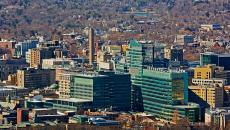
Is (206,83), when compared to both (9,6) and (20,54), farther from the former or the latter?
(9,6)

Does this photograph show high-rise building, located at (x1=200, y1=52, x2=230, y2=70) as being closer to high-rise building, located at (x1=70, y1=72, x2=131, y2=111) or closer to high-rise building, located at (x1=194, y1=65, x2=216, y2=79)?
high-rise building, located at (x1=194, y1=65, x2=216, y2=79)

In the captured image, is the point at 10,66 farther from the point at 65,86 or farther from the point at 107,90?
the point at 107,90

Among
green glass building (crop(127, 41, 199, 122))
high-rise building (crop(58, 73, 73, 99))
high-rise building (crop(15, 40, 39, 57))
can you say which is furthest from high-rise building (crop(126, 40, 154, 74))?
high-rise building (crop(15, 40, 39, 57))

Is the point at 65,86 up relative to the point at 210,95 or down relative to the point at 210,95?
up

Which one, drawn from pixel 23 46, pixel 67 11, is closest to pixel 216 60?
pixel 23 46

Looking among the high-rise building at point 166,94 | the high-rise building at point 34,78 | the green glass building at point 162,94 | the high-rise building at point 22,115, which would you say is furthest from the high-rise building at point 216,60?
the high-rise building at point 22,115
